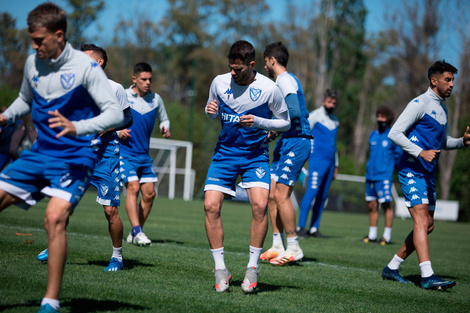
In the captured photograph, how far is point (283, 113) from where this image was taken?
545 cm

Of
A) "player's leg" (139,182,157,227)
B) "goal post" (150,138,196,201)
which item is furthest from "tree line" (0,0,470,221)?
"player's leg" (139,182,157,227)

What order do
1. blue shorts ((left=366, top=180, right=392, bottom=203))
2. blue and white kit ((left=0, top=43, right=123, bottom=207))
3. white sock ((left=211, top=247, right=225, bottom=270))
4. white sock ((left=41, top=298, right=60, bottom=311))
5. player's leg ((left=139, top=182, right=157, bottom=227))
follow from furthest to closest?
1. blue shorts ((left=366, top=180, right=392, bottom=203))
2. player's leg ((left=139, top=182, right=157, bottom=227))
3. white sock ((left=211, top=247, right=225, bottom=270))
4. blue and white kit ((left=0, top=43, right=123, bottom=207))
5. white sock ((left=41, top=298, right=60, bottom=311))

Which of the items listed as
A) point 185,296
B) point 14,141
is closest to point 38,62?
point 185,296

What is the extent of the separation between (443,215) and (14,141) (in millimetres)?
19811

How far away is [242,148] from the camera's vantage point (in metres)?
5.39

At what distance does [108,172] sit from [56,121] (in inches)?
85.1

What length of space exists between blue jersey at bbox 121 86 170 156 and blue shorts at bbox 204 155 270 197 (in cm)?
308

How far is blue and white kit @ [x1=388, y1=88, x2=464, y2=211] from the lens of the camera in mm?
6352

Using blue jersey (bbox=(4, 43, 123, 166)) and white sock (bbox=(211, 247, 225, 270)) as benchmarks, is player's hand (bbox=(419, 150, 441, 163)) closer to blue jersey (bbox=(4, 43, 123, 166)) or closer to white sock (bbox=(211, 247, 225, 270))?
white sock (bbox=(211, 247, 225, 270))

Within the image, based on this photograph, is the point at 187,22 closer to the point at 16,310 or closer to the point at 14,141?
the point at 14,141

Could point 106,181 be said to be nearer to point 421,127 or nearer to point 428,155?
point 428,155

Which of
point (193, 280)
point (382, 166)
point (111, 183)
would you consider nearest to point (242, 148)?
point (193, 280)

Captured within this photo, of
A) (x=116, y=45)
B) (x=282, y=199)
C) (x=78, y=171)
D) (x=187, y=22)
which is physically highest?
(x=187, y=22)

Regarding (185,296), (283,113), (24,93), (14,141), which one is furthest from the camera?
(14,141)
